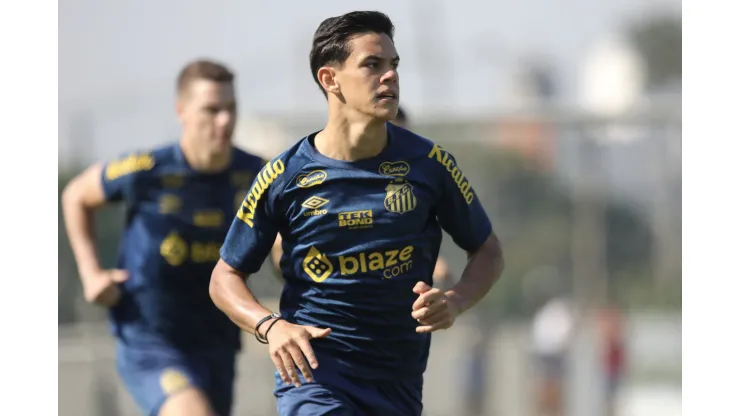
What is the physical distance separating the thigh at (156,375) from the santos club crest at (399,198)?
2748 millimetres

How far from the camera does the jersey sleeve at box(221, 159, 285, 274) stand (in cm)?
585

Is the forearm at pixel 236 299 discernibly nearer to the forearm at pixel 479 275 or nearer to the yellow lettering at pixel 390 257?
the yellow lettering at pixel 390 257

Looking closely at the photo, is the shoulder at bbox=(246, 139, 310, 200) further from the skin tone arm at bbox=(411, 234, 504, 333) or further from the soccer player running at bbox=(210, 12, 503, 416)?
the skin tone arm at bbox=(411, 234, 504, 333)

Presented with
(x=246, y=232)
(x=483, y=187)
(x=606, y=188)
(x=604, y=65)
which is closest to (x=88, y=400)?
(x=483, y=187)

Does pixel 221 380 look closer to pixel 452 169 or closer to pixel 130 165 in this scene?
pixel 130 165

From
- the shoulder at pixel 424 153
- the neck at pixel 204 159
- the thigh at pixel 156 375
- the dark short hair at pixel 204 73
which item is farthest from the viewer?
the dark short hair at pixel 204 73

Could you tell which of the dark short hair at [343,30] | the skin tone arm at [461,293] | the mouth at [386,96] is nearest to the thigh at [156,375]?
the skin tone arm at [461,293]

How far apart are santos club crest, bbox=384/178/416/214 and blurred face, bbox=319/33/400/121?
1.04 ft

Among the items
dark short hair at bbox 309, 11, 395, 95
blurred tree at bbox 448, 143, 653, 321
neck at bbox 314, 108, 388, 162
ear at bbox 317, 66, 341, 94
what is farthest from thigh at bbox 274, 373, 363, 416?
blurred tree at bbox 448, 143, 653, 321

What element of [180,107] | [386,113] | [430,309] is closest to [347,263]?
[430,309]

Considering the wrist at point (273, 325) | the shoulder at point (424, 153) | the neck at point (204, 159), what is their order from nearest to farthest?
1. the wrist at point (273, 325)
2. the shoulder at point (424, 153)
3. the neck at point (204, 159)

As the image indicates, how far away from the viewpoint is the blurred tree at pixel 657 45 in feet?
108

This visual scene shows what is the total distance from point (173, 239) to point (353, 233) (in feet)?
8.63
